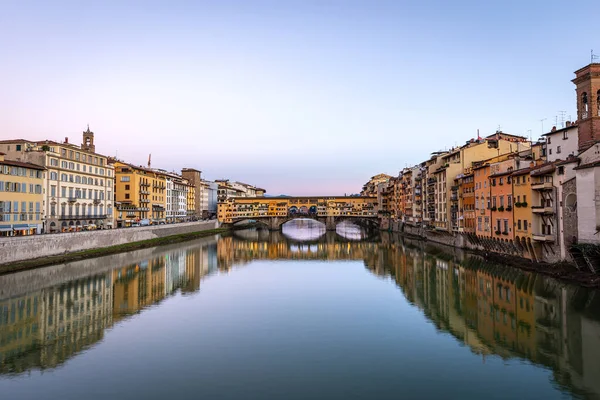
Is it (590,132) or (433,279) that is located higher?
(590,132)

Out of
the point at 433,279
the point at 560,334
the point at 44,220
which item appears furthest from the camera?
the point at 44,220

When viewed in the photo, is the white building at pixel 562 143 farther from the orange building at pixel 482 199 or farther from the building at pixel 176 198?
the building at pixel 176 198

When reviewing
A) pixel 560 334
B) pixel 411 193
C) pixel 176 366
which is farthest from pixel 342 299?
pixel 411 193

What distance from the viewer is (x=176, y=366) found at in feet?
48.1

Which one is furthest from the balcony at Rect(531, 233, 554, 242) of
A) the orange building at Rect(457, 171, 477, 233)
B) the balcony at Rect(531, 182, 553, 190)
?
the orange building at Rect(457, 171, 477, 233)

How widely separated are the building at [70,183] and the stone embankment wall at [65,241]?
4.29 m

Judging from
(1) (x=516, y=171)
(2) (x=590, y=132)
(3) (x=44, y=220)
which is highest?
(2) (x=590, y=132)

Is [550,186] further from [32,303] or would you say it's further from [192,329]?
[32,303]

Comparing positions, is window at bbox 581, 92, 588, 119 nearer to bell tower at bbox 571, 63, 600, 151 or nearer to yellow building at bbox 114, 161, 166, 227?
bell tower at bbox 571, 63, 600, 151

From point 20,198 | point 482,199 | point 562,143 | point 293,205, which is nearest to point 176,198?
point 293,205

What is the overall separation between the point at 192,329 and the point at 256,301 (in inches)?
258

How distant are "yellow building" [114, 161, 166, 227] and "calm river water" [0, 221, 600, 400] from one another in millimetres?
30811

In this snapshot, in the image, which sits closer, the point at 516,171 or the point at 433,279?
the point at 433,279

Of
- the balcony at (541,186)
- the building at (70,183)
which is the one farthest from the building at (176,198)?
the balcony at (541,186)
